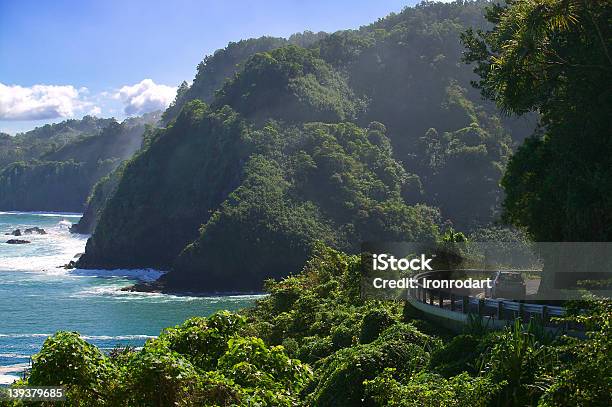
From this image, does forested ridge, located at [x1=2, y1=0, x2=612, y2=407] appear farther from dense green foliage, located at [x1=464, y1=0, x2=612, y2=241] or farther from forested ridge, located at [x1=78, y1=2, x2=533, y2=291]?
forested ridge, located at [x1=78, y1=2, x2=533, y2=291]

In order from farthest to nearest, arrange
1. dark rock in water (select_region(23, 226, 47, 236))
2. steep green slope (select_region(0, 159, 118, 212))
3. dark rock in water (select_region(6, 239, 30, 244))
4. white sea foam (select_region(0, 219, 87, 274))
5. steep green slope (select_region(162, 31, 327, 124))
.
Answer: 1. steep green slope (select_region(0, 159, 118, 212))
2. steep green slope (select_region(162, 31, 327, 124))
3. dark rock in water (select_region(23, 226, 47, 236))
4. dark rock in water (select_region(6, 239, 30, 244))
5. white sea foam (select_region(0, 219, 87, 274))

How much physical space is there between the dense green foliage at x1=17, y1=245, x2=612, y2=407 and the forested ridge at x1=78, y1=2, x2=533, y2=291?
60.0m

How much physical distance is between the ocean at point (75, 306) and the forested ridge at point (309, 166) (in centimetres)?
610

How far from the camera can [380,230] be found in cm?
8500

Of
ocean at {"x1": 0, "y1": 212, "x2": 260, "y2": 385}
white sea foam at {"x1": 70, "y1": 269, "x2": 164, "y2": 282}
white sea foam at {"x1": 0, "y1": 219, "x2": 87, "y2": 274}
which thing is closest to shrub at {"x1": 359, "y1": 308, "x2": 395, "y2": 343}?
ocean at {"x1": 0, "y1": 212, "x2": 260, "y2": 385}

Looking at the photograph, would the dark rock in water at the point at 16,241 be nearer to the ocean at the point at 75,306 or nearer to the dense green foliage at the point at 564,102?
the ocean at the point at 75,306

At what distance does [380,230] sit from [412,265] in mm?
55865

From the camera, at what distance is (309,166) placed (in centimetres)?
9125

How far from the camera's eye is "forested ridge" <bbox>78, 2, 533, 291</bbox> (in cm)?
8056

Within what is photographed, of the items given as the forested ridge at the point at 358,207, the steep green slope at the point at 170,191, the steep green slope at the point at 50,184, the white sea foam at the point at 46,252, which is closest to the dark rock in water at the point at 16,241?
the white sea foam at the point at 46,252

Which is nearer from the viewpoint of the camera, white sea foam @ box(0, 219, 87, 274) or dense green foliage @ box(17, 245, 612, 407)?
dense green foliage @ box(17, 245, 612, 407)

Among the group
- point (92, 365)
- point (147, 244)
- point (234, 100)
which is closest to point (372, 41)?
point (234, 100)

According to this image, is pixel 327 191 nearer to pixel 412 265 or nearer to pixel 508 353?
pixel 412 265

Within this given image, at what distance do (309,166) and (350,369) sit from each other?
7787 centimetres
